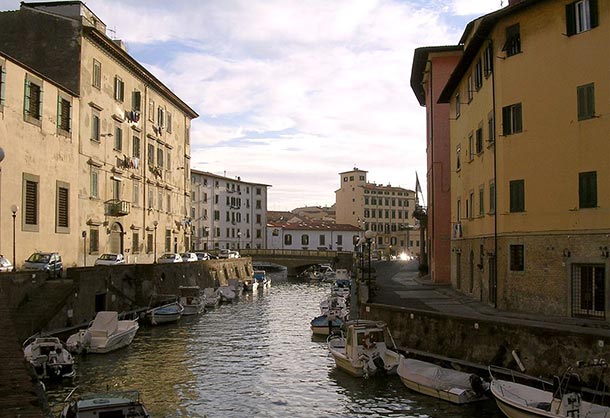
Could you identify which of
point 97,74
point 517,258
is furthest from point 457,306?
point 97,74

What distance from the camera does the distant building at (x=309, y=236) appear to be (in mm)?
125750

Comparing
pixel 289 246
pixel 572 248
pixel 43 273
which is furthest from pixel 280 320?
pixel 289 246

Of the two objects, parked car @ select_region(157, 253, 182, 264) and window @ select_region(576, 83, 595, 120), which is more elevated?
window @ select_region(576, 83, 595, 120)

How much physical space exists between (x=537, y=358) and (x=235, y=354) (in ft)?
48.3

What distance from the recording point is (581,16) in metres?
24.5

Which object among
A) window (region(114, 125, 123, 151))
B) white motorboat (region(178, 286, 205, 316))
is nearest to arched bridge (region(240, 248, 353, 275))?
window (region(114, 125, 123, 151))

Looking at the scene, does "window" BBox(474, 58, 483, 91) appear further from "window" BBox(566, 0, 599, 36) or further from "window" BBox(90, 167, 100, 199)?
"window" BBox(90, 167, 100, 199)

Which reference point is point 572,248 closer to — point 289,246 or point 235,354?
point 235,354

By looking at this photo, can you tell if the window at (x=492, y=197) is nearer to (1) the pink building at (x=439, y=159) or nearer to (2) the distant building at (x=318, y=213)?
(1) the pink building at (x=439, y=159)

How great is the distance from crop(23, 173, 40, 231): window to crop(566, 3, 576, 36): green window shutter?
29.6m

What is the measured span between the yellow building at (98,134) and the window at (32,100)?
109 cm

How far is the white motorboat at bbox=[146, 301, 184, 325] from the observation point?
4038 centimetres

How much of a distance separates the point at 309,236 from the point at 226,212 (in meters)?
21.0

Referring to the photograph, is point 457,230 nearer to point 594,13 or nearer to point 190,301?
point 594,13
